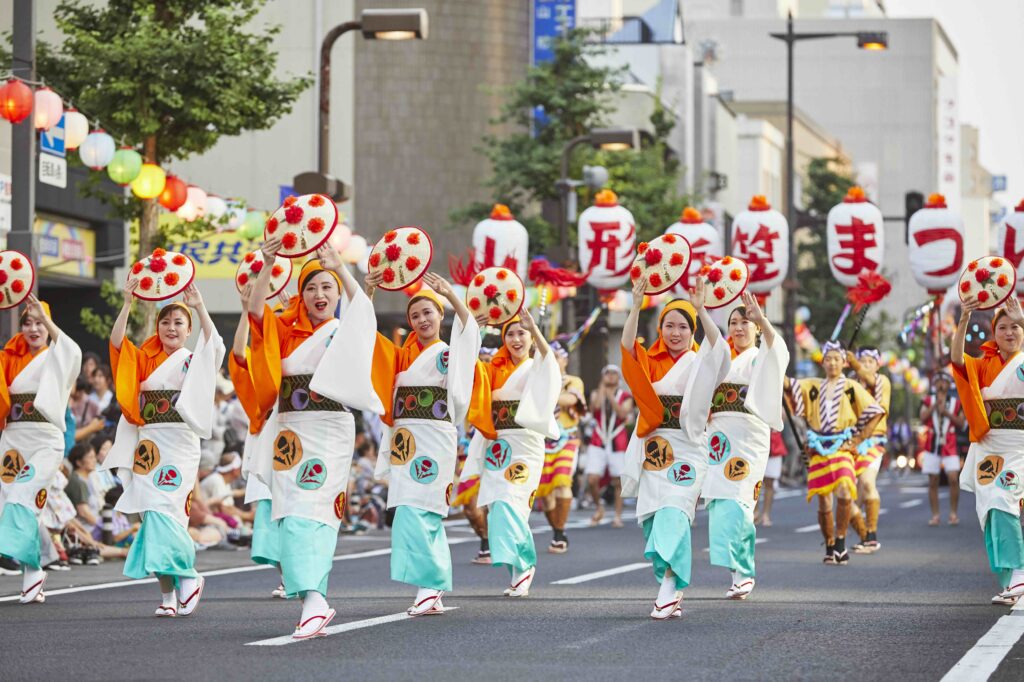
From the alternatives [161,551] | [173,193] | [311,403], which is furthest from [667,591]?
[173,193]

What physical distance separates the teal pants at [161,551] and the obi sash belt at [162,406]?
58cm

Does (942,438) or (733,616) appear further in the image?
(942,438)

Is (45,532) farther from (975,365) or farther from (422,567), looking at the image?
(975,365)

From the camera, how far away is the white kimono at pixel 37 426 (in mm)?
11945

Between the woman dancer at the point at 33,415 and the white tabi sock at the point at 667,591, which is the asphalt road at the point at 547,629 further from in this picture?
the woman dancer at the point at 33,415

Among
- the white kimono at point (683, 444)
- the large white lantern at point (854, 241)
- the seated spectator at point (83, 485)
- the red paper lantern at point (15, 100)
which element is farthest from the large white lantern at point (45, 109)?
the large white lantern at point (854, 241)

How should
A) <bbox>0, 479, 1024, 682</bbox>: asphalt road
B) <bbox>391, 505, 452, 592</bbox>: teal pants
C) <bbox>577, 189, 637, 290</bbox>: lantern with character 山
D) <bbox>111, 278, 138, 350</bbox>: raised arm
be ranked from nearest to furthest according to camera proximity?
<bbox>0, 479, 1024, 682</bbox>: asphalt road < <bbox>391, 505, 452, 592</bbox>: teal pants < <bbox>111, 278, 138, 350</bbox>: raised arm < <bbox>577, 189, 637, 290</bbox>: lantern with character 山

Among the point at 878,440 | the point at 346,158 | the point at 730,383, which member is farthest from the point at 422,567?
the point at 346,158

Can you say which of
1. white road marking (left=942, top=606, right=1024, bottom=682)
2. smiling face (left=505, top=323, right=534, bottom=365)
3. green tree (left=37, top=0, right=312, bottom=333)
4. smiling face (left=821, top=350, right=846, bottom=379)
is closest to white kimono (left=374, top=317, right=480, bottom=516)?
smiling face (left=505, top=323, right=534, bottom=365)

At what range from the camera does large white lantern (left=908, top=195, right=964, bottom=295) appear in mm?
23156

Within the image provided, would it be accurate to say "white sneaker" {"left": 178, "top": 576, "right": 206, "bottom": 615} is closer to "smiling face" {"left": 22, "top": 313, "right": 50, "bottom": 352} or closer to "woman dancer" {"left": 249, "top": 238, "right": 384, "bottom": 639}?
"woman dancer" {"left": 249, "top": 238, "right": 384, "bottom": 639}

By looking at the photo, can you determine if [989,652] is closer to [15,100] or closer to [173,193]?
[15,100]

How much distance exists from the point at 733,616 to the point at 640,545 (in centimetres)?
726

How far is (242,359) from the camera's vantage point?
33.3 ft
